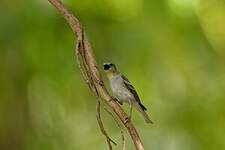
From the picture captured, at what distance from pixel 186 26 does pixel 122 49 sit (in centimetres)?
47

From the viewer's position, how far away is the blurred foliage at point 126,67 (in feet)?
15.3

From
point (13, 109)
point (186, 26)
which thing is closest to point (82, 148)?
point (13, 109)

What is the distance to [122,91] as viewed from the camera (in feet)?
12.8

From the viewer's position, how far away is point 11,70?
5078 mm

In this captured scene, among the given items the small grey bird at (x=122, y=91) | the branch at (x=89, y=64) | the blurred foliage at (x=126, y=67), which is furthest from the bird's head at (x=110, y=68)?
the branch at (x=89, y=64)

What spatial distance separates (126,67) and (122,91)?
37.2 inches

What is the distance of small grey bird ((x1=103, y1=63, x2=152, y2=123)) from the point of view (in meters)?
3.87

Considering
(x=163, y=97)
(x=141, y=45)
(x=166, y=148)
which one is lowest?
(x=166, y=148)

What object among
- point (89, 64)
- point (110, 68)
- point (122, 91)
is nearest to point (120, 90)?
point (122, 91)

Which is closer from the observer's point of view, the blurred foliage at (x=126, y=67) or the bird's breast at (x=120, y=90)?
the bird's breast at (x=120, y=90)

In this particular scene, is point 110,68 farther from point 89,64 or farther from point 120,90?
point 89,64

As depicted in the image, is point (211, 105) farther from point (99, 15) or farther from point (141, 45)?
point (99, 15)

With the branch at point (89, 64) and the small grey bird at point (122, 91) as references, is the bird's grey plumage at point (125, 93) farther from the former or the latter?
the branch at point (89, 64)

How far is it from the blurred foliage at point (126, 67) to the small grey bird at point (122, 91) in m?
0.71
